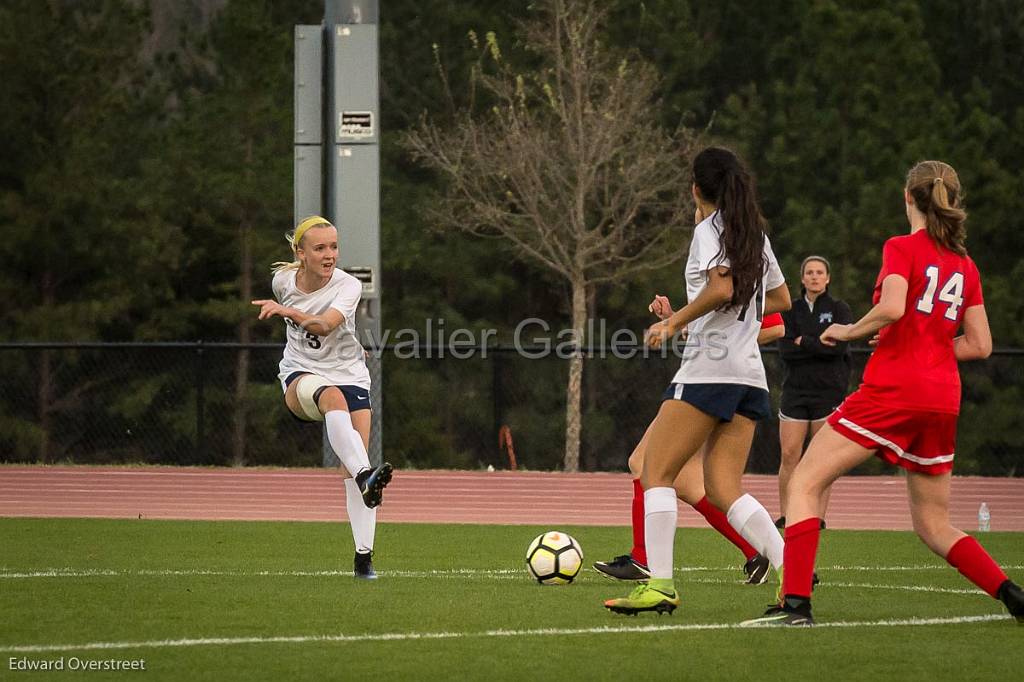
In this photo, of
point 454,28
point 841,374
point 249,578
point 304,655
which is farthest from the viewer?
point 454,28

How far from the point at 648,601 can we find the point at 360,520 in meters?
2.41

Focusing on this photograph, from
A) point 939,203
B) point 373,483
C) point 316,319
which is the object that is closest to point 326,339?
point 316,319

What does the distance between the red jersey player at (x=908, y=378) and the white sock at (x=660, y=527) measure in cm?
56

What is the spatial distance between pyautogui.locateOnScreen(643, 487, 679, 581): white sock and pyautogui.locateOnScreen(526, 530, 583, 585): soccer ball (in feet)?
5.04

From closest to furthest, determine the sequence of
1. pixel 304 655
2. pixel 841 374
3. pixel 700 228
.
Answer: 1. pixel 304 655
2. pixel 700 228
3. pixel 841 374

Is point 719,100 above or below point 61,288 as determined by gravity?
above

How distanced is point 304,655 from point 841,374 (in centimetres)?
753

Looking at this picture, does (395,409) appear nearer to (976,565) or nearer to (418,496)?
(418,496)

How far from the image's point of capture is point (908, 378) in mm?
7000

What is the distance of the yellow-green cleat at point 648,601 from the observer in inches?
293

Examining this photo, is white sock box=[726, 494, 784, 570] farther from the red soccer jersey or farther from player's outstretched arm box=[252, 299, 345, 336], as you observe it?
player's outstretched arm box=[252, 299, 345, 336]

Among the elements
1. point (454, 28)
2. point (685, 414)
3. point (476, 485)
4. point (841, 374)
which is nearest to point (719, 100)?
point (454, 28)

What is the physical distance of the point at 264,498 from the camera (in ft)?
56.5

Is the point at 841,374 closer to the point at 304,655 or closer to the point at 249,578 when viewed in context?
the point at 249,578
